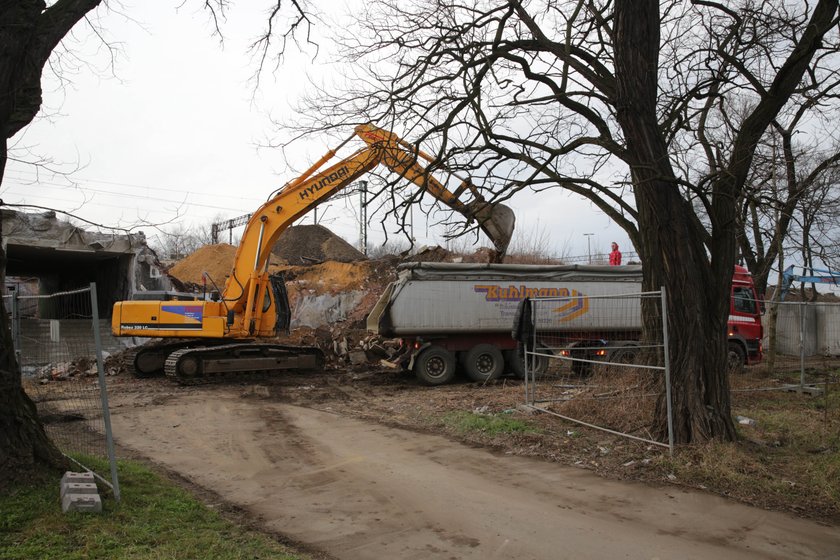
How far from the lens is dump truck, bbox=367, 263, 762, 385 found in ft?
48.8

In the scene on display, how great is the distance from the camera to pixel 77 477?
5141 mm

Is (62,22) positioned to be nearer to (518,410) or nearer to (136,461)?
(136,461)

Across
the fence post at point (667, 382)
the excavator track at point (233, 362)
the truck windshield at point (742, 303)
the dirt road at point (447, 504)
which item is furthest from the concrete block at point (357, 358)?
the fence post at point (667, 382)

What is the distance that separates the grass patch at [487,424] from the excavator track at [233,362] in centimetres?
658

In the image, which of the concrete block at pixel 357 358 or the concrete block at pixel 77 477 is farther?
the concrete block at pixel 357 358

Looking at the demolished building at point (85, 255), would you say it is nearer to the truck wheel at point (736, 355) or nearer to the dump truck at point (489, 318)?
the dump truck at point (489, 318)

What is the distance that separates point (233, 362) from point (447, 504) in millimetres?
10236

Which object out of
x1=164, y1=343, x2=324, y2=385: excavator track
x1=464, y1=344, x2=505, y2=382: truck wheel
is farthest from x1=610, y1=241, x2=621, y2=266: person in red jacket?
x1=164, y1=343, x2=324, y2=385: excavator track

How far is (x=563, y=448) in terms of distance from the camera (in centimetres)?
805

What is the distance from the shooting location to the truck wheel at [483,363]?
15477mm

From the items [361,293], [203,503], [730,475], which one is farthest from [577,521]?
[361,293]

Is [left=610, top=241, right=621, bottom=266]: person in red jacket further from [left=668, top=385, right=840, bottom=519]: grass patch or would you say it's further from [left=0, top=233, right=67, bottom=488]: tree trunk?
[left=0, top=233, right=67, bottom=488]: tree trunk

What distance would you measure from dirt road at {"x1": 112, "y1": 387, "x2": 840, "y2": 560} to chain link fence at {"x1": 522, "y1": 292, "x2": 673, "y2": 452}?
5.70 feet

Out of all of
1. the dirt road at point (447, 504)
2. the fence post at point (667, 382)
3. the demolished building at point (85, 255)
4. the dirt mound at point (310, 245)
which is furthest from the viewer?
the dirt mound at point (310, 245)
